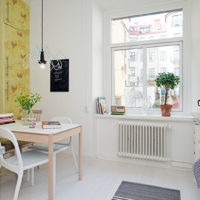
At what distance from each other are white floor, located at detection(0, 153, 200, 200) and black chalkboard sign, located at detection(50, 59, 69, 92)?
4.42 ft

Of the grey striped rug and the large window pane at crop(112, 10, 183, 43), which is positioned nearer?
the grey striped rug

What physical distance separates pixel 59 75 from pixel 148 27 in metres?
1.86

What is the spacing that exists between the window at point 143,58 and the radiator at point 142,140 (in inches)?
20.2

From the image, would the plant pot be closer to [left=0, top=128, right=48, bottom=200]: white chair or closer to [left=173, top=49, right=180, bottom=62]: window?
[left=173, top=49, right=180, bottom=62]: window

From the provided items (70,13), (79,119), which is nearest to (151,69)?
(79,119)

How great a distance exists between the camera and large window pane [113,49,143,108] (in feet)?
11.2

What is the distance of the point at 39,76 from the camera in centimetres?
372

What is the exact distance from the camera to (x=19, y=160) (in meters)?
A: 1.74

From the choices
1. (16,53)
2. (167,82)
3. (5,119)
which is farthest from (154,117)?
(16,53)

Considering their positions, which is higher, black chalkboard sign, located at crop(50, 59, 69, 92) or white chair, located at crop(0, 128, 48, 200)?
black chalkboard sign, located at crop(50, 59, 69, 92)

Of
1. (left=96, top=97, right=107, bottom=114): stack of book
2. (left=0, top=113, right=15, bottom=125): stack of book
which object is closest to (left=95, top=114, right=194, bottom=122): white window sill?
(left=96, top=97, right=107, bottom=114): stack of book

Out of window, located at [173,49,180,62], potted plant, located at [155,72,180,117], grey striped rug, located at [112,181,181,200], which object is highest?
window, located at [173,49,180,62]

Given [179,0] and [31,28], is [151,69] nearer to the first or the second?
[179,0]

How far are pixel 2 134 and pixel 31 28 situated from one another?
272cm
